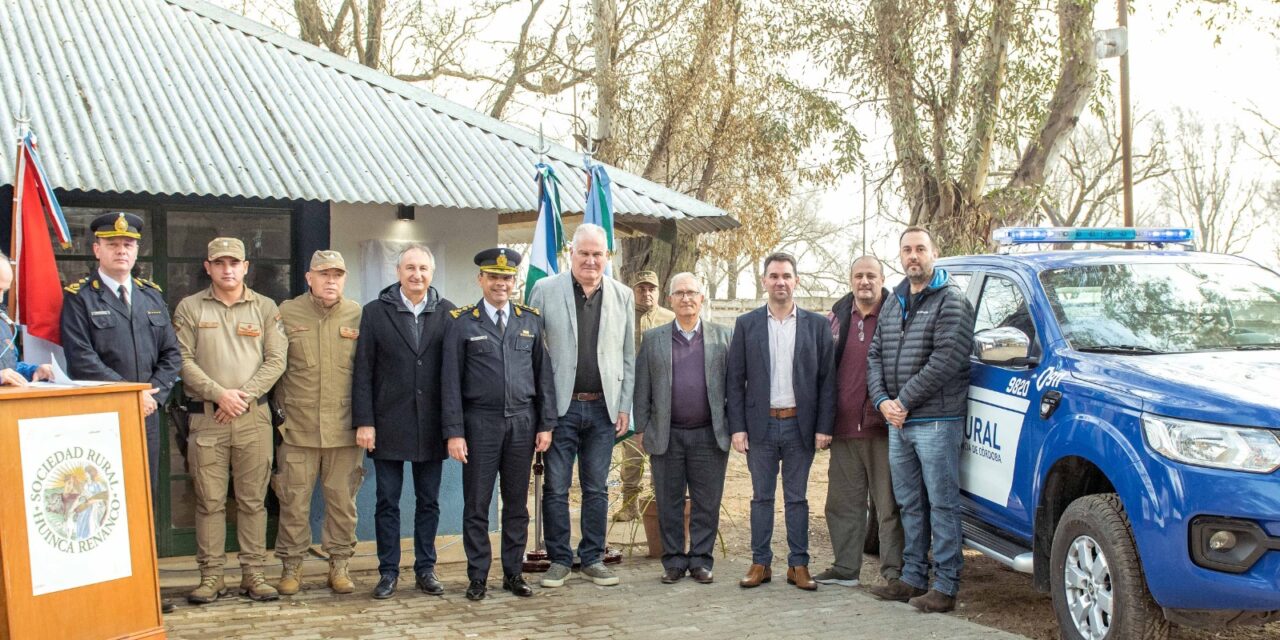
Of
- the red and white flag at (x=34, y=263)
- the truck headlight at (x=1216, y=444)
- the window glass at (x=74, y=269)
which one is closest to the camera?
the truck headlight at (x=1216, y=444)

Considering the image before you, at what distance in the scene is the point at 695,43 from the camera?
18.8 m

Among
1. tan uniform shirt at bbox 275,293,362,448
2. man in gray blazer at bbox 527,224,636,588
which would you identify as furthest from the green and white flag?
tan uniform shirt at bbox 275,293,362,448

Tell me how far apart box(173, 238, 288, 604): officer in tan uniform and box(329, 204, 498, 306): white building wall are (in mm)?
1276

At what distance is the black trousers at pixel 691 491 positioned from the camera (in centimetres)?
711

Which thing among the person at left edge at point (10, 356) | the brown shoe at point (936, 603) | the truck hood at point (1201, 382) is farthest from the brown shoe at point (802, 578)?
the person at left edge at point (10, 356)

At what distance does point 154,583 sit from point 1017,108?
48.1 ft

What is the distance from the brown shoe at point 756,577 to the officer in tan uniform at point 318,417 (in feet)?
7.74

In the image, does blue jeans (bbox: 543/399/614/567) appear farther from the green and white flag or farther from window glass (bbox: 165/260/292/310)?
window glass (bbox: 165/260/292/310)

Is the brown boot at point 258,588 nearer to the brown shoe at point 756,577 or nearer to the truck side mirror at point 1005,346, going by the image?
the brown shoe at point 756,577

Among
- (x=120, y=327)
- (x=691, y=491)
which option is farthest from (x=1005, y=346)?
(x=120, y=327)

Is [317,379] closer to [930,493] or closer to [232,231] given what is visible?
[232,231]

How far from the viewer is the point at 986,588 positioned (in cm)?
694

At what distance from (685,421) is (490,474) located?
49.3 inches

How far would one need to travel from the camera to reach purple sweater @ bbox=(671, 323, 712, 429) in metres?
7.08
